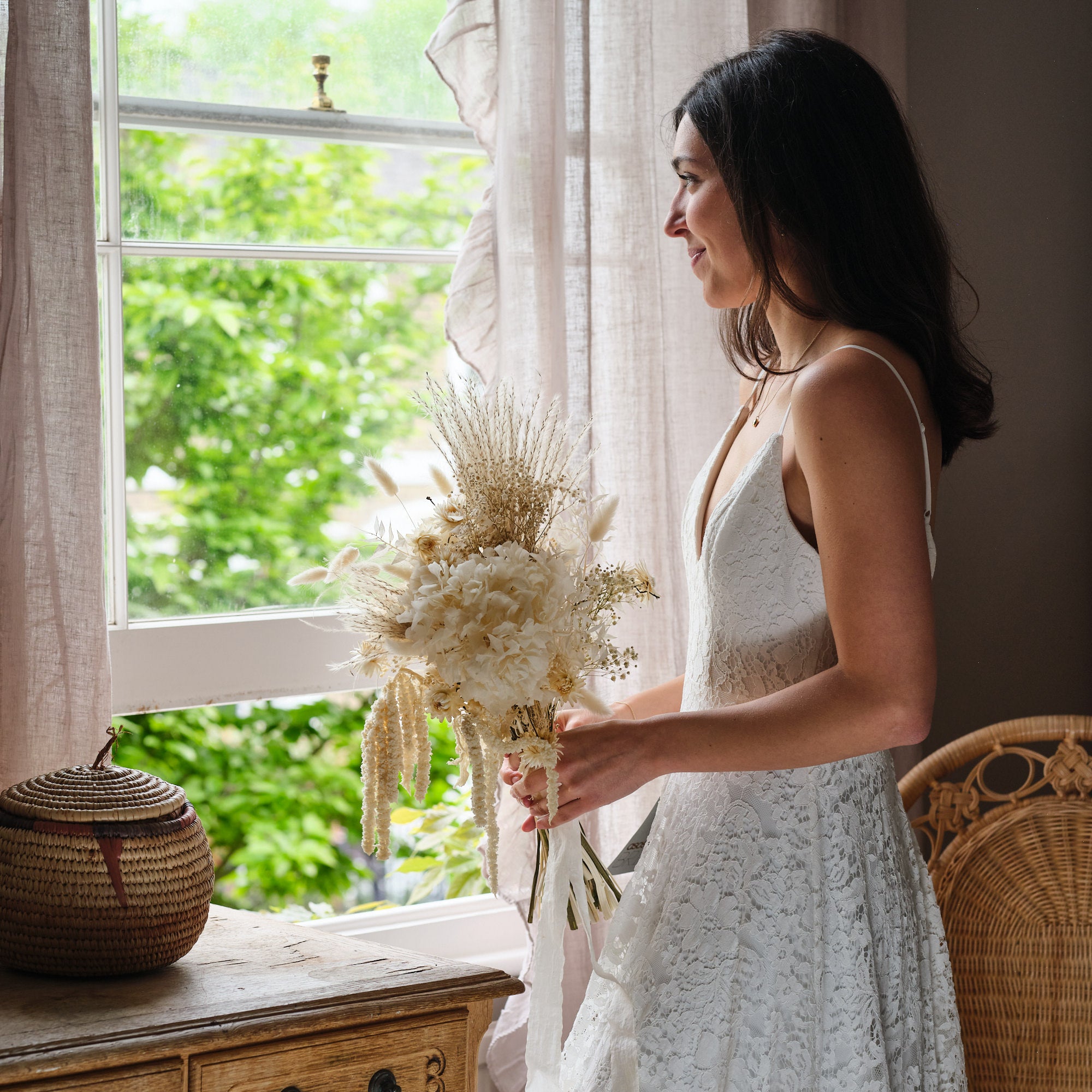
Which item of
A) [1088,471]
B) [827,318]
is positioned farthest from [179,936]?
[1088,471]

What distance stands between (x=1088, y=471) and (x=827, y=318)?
133 centimetres

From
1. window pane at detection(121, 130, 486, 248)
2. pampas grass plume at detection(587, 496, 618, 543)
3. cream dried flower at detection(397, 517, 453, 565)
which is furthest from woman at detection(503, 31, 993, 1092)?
window pane at detection(121, 130, 486, 248)

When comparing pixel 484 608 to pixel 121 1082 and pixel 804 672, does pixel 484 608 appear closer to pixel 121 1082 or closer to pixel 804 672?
pixel 804 672

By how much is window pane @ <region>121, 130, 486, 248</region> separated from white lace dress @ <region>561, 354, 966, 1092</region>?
98 centimetres

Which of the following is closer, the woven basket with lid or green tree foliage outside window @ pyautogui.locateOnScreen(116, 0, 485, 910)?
the woven basket with lid

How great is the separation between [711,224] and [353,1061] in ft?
3.02

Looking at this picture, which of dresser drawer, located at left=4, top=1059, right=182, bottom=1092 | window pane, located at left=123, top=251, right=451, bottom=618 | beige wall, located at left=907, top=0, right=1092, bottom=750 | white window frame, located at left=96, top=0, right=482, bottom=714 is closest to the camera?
dresser drawer, located at left=4, top=1059, right=182, bottom=1092

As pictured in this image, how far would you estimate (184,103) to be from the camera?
1.70m

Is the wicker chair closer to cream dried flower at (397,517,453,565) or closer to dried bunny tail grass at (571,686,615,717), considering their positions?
dried bunny tail grass at (571,686,615,717)

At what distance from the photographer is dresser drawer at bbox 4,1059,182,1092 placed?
3.11ft

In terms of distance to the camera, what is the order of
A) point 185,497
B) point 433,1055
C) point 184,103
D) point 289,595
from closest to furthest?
point 433,1055, point 184,103, point 289,595, point 185,497

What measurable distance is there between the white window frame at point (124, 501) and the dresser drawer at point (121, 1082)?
0.63 meters

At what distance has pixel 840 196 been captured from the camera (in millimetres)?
1129

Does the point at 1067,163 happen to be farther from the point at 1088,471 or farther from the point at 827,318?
the point at 827,318
